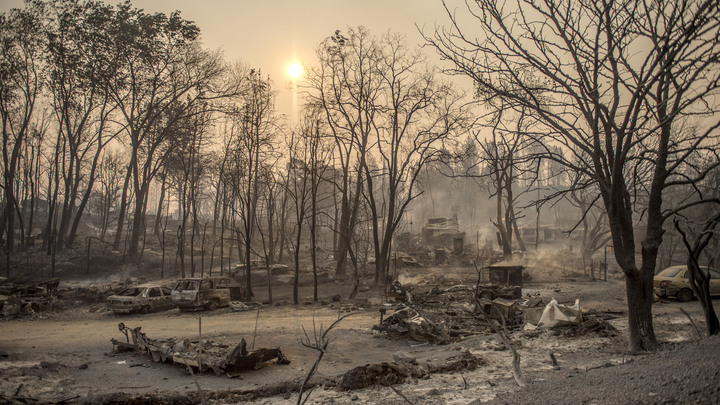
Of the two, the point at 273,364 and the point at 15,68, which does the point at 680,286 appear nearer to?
the point at 273,364

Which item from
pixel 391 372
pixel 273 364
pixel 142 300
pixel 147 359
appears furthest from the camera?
pixel 142 300

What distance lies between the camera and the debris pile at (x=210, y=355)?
9102 millimetres

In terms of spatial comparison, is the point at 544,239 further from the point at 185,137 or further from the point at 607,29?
the point at 607,29

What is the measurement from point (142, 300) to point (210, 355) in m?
11.1

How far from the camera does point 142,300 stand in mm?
18594

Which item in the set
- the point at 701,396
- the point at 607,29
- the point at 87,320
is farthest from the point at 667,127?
→ the point at 87,320

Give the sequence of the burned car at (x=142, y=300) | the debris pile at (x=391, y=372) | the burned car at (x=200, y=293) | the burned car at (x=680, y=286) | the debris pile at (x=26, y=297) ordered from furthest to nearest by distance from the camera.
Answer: the burned car at (x=200, y=293)
the burned car at (x=142, y=300)
the debris pile at (x=26, y=297)
the burned car at (x=680, y=286)
the debris pile at (x=391, y=372)

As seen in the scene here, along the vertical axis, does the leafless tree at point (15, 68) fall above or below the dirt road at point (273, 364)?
above

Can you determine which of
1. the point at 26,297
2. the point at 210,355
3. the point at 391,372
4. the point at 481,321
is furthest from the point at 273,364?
the point at 26,297

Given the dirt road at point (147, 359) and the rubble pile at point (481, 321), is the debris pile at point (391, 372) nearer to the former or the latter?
the rubble pile at point (481, 321)

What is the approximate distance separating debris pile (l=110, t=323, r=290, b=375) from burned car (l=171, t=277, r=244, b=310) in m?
8.34

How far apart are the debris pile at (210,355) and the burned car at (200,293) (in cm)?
834

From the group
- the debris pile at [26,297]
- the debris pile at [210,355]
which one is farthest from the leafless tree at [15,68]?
the debris pile at [210,355]

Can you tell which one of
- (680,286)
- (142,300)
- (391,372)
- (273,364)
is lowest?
(273,364)
